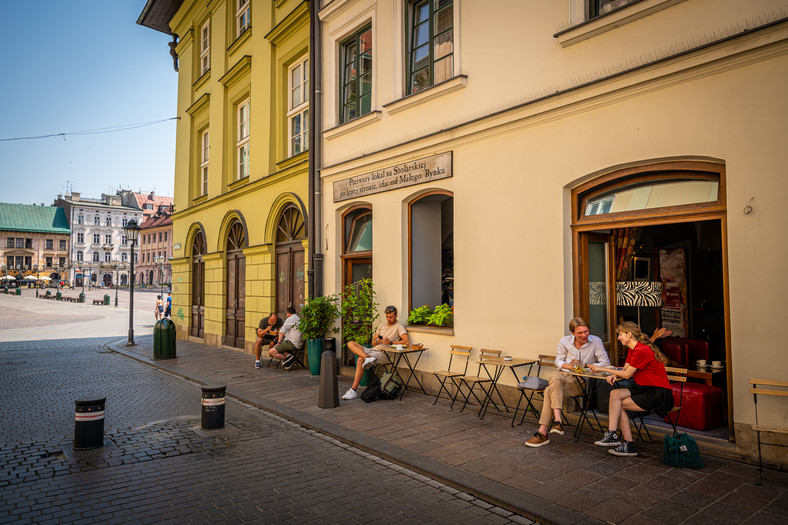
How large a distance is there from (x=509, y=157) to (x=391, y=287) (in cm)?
333

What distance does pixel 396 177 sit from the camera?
31.2 ft

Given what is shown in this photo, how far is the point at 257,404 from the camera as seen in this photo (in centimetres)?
839

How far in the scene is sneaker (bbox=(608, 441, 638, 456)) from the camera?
17.9 feet

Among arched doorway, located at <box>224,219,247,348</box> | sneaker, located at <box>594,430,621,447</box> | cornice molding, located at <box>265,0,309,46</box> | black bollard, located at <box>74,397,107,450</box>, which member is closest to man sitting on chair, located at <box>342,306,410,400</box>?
black bollard, located at <box>74,397,107,450</box>

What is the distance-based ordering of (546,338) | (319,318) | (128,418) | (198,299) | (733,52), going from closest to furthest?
(733,52) < (546,338) < (128,418) < (319,318) < (198,299)

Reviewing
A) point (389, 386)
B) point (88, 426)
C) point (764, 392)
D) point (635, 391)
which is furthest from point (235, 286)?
point (764, 392)

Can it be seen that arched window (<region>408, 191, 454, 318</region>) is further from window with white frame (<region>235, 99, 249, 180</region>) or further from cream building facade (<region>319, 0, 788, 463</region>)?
window with white frame (<region>235, 99, 249, 180</region>)

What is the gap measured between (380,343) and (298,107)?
6841mm

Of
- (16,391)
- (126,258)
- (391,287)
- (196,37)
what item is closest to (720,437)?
(391,287)

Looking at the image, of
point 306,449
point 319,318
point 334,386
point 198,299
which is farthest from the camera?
point 198,299

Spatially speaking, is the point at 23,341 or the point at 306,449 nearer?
the point at 306,449

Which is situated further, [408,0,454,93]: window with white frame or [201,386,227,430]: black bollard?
[408,0,454,93]: window with white frame

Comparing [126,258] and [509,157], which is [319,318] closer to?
[509,157]

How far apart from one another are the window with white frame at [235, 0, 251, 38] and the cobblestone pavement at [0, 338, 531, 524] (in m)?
11.5
